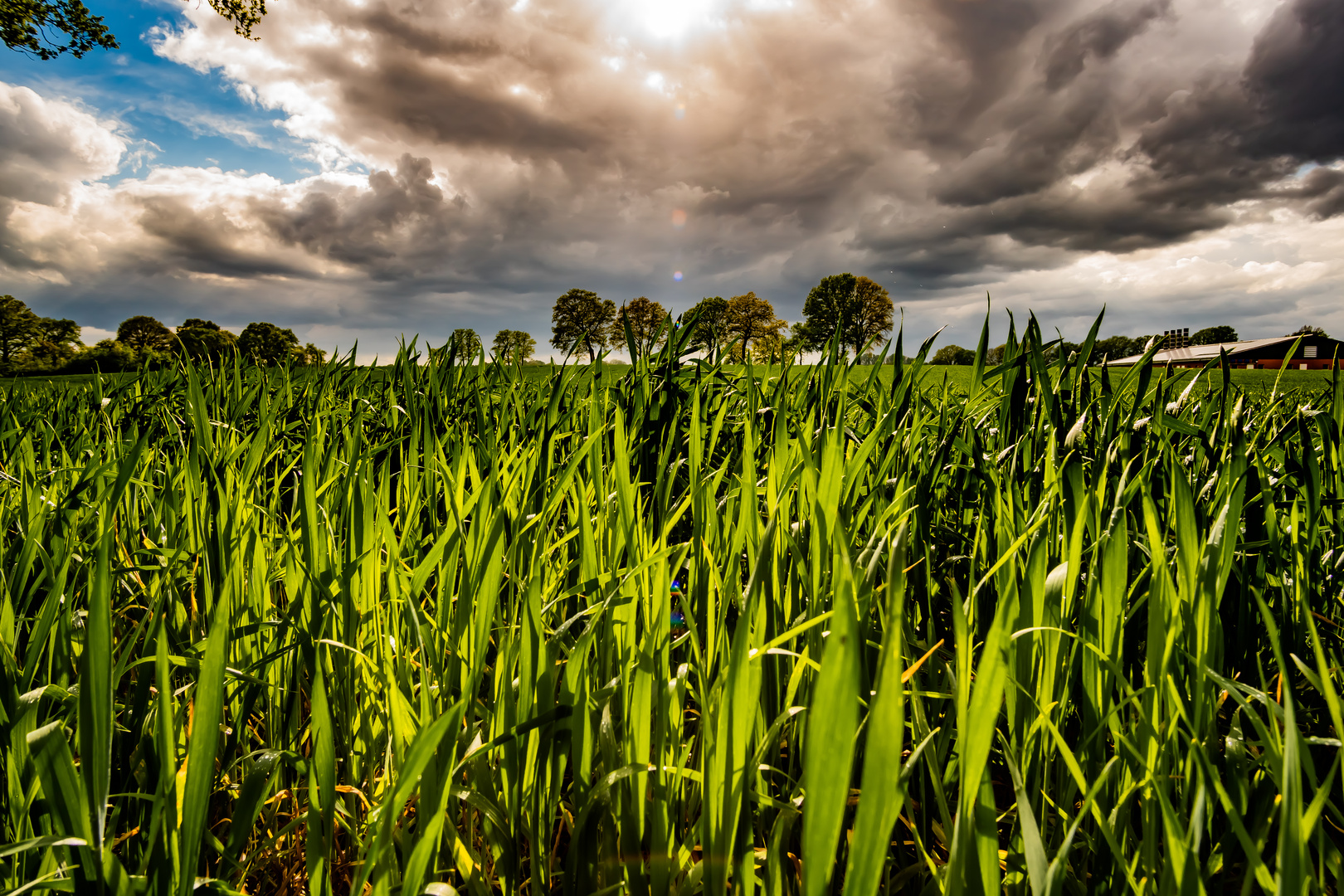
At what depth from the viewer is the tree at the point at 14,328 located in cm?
4866

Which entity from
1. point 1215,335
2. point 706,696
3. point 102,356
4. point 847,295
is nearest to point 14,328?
point 102,356

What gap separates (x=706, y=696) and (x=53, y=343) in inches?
2865

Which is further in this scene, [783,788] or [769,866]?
[783,788]

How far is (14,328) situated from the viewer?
4934 centimetres

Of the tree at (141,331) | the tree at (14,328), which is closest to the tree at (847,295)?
the tree at (141,331)

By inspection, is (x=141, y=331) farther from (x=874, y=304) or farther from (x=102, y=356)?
(x=874, y=304)

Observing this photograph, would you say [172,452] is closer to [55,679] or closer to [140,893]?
[55,679]

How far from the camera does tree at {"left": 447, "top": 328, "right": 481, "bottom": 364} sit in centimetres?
243

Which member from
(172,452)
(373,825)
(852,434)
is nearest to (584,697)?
(373,825)

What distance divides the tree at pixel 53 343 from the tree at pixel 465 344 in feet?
220

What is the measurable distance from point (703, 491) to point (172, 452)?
1.81 m

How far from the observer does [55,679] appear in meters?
0.77

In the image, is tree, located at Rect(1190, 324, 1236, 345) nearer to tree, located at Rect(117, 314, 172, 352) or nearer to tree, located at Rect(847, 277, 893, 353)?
tree, located at Rect(847, 277, 893, 353)

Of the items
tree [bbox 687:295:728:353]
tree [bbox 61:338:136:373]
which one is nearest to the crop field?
tree [bbox 687:295:728:353]
